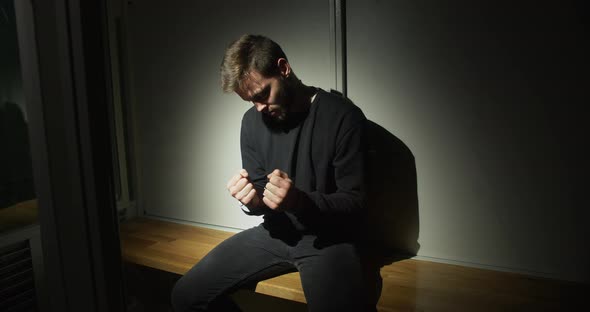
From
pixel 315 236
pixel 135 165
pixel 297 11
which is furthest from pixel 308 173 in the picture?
pixel 135 165

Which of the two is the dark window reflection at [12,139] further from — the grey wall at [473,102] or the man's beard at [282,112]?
the man's beard at [282,112]

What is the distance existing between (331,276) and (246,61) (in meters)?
0.81

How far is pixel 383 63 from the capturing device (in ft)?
5.43

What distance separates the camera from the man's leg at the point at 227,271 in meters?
1.37

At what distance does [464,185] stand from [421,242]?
32cm

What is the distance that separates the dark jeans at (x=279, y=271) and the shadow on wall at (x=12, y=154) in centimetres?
99

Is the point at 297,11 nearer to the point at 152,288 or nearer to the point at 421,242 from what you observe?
the point at 421,242

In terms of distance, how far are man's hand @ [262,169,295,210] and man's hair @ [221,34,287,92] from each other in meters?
0.42

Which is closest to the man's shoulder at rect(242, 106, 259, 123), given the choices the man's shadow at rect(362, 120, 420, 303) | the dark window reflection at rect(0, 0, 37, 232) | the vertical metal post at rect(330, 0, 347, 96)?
the vertical metal post at rect(330, 0, 347, 96)

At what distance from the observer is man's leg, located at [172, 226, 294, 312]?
1.37m

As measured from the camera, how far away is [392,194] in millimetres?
1704

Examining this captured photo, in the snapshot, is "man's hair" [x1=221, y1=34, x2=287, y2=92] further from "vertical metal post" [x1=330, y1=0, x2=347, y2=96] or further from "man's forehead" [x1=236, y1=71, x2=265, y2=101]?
"vertical metal post" [x1=330, y1=0, x2=347, y2=96]

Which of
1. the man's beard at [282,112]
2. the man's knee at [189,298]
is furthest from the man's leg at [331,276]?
the man's beard at [282,112]

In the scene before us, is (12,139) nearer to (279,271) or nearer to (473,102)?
(279,271)
